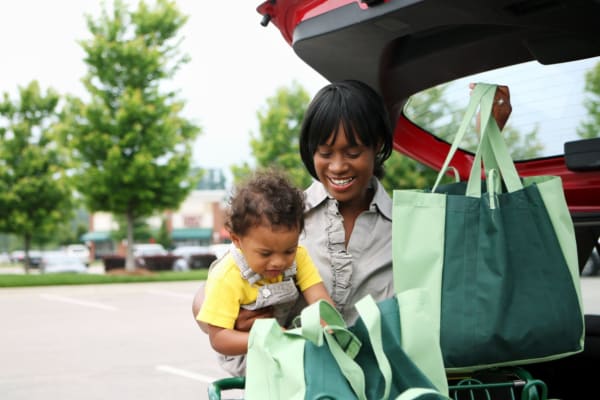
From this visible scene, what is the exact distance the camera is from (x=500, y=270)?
1.53 meters

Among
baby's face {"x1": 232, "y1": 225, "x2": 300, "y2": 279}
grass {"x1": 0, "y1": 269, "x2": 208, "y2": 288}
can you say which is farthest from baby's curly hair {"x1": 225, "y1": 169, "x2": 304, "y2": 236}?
grass {"x1": 0, "y1": 269, "x2": 208, "y2": 288}

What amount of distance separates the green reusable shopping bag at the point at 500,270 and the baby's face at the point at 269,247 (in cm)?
33

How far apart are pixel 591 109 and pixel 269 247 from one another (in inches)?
49.7

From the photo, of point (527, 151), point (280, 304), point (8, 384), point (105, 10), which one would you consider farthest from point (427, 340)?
point (105, 10)

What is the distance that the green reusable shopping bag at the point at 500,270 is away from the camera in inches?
60.7

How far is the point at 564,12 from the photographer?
159 centimetres

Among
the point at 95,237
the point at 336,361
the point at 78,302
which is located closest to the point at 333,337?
the point at 336,361

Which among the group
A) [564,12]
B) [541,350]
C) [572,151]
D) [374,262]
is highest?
[564,12]

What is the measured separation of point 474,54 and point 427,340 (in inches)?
38.5

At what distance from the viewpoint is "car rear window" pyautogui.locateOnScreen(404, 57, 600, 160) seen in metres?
2.19

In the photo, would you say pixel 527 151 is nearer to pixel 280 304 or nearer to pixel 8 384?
pixel 280 304

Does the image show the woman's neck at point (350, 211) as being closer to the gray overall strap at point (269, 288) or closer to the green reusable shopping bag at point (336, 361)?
the gray overall strap at point (269, 288)

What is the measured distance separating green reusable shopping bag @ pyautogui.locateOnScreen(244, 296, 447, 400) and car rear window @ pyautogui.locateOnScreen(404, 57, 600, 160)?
115cm

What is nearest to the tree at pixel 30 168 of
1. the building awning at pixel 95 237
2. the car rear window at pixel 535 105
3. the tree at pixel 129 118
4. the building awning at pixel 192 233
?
the tree at pixel 129 118
